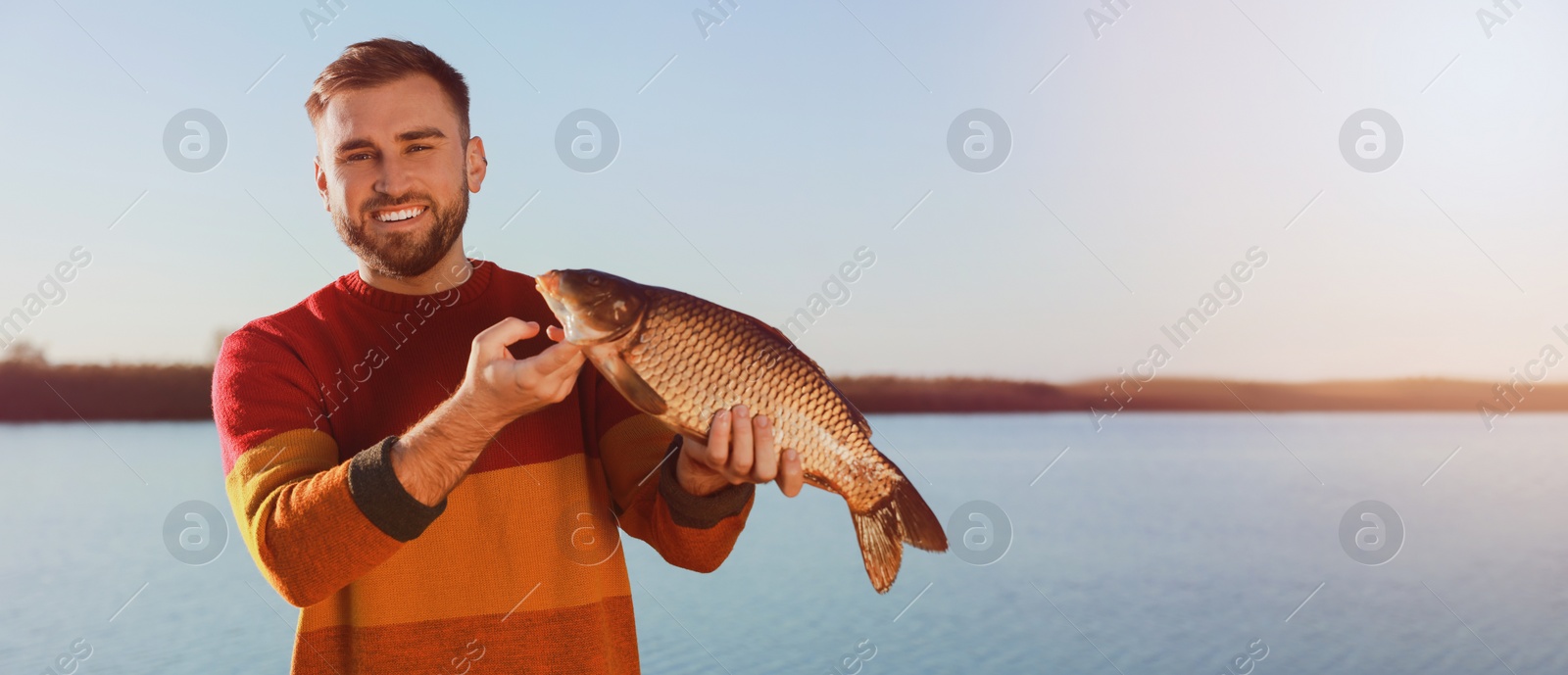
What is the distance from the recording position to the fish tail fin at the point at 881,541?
2.06m

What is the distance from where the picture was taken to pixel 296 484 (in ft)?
5.84

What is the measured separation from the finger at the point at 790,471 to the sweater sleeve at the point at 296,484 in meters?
0.63

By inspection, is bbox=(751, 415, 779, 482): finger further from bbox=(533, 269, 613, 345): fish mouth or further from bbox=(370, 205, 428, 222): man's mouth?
bbox=(370, 205, 428, 222): man's mouth

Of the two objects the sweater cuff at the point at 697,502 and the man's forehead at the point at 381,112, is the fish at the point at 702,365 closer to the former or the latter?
the sweater cuff at the point at 697,502

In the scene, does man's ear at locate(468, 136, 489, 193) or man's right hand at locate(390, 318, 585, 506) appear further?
man's ear at locate(468, 136, 489, 193)

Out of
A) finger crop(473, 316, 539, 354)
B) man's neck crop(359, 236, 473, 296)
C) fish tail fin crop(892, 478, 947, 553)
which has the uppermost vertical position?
man's neck crop(359, 236, 473, 296)

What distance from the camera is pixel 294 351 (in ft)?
6.97

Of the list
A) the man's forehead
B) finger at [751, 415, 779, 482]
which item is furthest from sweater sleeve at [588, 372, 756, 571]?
the man's forehead

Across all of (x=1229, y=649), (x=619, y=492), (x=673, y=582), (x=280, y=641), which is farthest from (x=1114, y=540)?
(x=619, y=492)

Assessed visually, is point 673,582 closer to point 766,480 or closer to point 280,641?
point 280,641

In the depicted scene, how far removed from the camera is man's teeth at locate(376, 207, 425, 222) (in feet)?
7.28

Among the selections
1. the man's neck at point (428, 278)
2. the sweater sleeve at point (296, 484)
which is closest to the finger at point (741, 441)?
the sweater sleeve at point (296, 484)

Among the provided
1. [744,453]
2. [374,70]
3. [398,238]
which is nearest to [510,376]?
[744,453]

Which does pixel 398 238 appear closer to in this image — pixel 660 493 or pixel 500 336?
pixel 500 336
